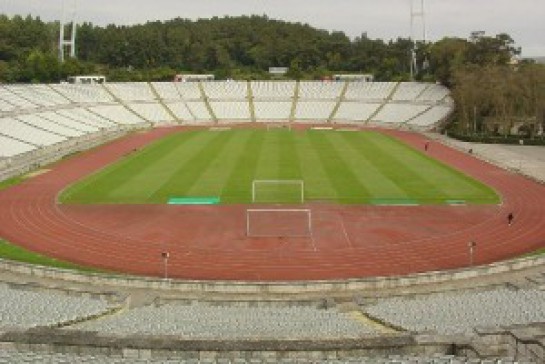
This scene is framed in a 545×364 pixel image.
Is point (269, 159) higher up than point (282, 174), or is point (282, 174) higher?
point (269, 159)

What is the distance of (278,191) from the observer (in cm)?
3906

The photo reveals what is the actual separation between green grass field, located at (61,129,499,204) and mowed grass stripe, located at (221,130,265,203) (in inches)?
2.5

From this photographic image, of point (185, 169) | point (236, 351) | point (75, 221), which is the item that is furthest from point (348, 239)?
point (185, 169)

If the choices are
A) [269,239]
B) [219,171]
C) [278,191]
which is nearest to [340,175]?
[278,191]

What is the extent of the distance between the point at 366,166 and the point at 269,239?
66.4 ft

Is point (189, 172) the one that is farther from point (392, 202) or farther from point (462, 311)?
point (462, 311)

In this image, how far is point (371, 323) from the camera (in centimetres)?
1744

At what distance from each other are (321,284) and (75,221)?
1579 cm

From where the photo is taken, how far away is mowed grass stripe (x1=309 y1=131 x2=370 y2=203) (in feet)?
124

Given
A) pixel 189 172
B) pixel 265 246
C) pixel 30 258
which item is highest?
pixel 189 172

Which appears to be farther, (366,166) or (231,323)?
(366,166)

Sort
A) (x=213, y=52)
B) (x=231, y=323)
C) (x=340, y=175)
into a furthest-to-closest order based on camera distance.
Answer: (x=213, y=52) → (x=340, y=175) → (x=231, y=323)

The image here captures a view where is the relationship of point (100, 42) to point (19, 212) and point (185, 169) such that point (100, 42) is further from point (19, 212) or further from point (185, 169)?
point (19, 212)

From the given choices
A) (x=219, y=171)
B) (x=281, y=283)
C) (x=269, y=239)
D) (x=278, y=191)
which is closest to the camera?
(x=281, y=283)
